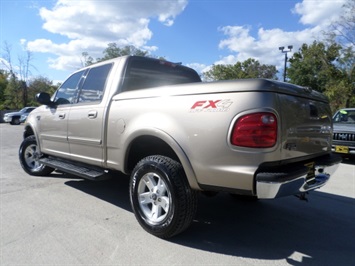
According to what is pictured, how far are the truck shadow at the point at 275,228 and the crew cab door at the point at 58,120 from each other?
89cm

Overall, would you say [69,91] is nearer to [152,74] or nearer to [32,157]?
[152,74]

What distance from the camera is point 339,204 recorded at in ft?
15.3

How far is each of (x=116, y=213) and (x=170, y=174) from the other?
135 centimetres

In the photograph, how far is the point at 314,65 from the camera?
31.7 metres

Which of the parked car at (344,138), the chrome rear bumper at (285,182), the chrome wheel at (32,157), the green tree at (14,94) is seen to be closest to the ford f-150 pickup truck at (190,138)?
the chrome rear bumper at (285,182)

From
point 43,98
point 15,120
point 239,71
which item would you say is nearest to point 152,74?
point 43,98

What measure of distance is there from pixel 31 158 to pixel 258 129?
526 cm

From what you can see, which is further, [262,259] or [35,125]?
[35,125]

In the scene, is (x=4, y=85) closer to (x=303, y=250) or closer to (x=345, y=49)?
(x=345, y=49)

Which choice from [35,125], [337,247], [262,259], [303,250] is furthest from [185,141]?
[35,125]

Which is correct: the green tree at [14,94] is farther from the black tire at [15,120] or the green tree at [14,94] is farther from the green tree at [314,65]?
the green tree at [314,65]

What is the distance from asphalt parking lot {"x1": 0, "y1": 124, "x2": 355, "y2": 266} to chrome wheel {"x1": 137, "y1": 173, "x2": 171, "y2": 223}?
24cm

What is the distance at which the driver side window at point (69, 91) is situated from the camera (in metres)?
4.94

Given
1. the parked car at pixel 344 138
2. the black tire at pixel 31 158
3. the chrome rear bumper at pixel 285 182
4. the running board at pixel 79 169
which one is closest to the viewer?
the chrome rear bumper at pixel 285 182
